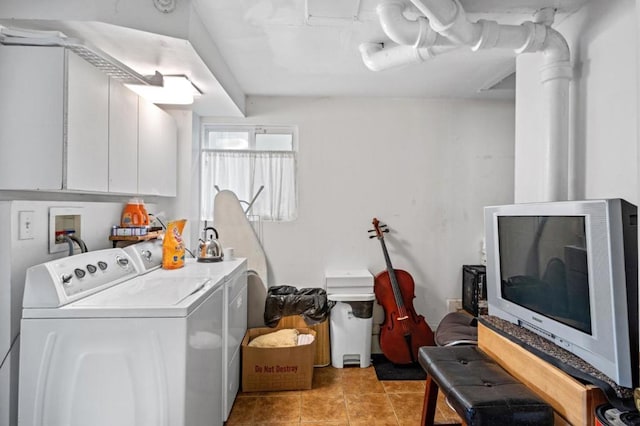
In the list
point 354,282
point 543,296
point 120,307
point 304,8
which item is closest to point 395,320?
point 354,282

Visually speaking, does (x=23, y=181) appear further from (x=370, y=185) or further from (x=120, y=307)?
(x=370, y=185)

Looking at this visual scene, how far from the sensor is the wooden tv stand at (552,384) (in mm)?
1137

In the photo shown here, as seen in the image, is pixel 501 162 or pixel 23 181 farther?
pixel 501 162

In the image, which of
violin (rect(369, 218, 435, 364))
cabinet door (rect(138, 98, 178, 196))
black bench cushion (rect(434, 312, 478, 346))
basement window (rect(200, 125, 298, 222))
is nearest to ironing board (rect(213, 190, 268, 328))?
basement window (rect(200, 125, 298, 222))

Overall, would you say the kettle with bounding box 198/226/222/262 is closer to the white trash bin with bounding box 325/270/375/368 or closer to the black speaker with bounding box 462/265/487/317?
the white trash bin with bounding box 325/270/375/368

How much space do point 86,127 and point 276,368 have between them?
188 cm

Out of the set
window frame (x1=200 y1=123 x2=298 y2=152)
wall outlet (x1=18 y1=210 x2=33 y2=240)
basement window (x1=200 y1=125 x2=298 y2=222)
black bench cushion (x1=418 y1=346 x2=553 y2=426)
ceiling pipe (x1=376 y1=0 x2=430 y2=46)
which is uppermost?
ceiling pipe (x1=376 y1=0 x2=430 y2=46)

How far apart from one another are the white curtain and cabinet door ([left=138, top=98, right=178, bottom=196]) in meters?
0.39

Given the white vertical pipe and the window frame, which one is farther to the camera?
the window frame

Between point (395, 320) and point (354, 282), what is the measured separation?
45cm

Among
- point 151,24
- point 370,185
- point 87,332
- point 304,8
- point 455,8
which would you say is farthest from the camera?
point 370,185

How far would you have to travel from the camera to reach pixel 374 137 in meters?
3.16

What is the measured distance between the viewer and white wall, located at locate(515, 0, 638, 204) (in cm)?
142

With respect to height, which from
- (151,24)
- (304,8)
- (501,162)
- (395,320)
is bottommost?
(395,320)
